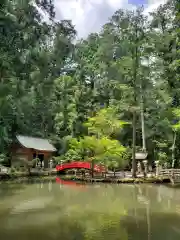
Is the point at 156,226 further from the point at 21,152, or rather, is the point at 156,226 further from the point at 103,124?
the point at 21,152

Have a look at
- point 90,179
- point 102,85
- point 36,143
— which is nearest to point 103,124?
point 90,179

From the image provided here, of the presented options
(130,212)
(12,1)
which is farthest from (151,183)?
(12,1)

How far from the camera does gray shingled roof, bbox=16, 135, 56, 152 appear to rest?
3409 cm

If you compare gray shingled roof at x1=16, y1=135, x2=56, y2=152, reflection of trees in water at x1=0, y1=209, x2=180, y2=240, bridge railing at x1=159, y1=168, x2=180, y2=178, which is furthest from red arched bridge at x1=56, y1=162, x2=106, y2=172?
reflection of trees in water at x1=0, y1=209, x2=180, y2=240

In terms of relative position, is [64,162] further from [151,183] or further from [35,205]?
[35,205]

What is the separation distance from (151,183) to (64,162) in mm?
11207

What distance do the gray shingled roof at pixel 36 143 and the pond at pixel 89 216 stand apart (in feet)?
50.3

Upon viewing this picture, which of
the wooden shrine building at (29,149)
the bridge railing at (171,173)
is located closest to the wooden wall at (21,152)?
the wooden shrine building at (29,149)

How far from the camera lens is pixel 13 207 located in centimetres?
1432

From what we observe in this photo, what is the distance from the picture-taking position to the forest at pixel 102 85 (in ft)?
30.7

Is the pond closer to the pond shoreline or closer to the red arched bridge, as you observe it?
the pond shoreline

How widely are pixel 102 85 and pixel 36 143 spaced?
35.1 ft

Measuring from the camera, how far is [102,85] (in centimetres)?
4088

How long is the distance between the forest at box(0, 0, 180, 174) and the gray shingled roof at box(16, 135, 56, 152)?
1.16 meters
